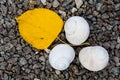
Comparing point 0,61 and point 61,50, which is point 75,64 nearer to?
point 61,50

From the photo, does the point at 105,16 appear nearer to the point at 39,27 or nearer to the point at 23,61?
the point at 39,27

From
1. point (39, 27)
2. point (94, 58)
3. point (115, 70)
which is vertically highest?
point (39, 27)

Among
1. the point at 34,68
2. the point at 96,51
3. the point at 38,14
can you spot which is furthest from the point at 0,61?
the point at 96,51

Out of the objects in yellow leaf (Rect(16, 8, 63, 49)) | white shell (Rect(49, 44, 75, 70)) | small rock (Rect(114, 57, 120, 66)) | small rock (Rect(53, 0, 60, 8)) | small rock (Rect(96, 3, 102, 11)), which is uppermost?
small rock (Rect(53, 0, 60, 8))

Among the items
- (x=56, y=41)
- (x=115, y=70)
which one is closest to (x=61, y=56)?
(x=56, y=41)

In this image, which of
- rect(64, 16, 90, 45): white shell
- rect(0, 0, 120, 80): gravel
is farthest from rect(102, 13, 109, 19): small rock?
rect(64, 16, 90, 45): white shell

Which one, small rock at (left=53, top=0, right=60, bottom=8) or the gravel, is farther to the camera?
small rock at (left=53, top=0, right=60, bottom=8)

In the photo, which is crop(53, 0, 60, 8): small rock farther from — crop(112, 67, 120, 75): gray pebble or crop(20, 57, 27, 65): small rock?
crop(112, 67, 120, 75): gray pebble
